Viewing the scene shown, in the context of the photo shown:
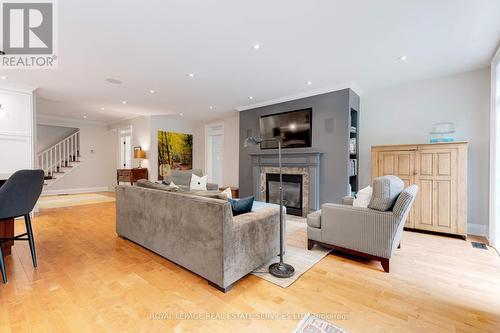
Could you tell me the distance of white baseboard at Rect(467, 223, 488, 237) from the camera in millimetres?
3430

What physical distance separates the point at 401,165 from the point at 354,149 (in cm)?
93

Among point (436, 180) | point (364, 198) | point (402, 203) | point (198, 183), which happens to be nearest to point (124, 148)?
point (198, 183)

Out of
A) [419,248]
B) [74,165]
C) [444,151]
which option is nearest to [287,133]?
[444,151]

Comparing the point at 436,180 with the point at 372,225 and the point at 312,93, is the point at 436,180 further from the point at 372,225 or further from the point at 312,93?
the point at 312,93

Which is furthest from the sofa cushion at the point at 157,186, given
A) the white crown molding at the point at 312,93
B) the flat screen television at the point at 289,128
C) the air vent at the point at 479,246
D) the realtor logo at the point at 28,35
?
the air vent at the point at 479,246

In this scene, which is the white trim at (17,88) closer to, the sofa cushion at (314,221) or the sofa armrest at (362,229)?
the sofa cushion at (314,221)

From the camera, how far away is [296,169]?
4652 mm

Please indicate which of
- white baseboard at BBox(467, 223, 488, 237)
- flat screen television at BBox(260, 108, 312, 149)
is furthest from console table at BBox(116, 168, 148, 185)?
white baseboard at BBox(467, 223, 488, 237)

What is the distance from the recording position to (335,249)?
266cm

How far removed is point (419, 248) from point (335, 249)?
1226 millimetres

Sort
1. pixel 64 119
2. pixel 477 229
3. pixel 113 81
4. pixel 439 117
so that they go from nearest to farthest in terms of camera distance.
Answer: pixel 477 229 → pixel 439 117 → pixel 113 81 → pixel 64 119

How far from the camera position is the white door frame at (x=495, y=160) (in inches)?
116

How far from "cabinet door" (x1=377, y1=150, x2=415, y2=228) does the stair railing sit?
9.52m

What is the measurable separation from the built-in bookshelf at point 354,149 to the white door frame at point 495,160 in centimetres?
186
